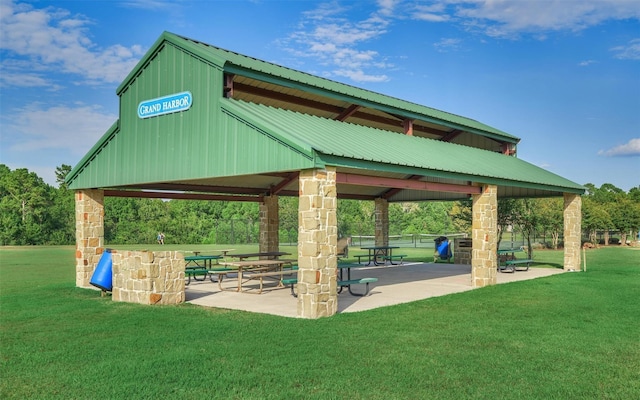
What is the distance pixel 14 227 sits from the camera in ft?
125

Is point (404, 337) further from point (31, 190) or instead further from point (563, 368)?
point (31, 190)

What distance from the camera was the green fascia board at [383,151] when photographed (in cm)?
1040

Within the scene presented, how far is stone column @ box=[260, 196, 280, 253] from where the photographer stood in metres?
18.6

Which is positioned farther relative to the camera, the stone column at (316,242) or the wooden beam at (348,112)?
the wooden beam at (348,112)

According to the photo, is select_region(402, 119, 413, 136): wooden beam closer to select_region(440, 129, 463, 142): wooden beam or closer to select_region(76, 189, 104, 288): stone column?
select_region(440, 129, 463, 142): wooden beam

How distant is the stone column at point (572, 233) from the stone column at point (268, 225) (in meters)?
10.1

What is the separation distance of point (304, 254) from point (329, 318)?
46.3 inches

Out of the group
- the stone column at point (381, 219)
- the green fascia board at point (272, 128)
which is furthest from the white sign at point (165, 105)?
the stone column at point (381, 219)

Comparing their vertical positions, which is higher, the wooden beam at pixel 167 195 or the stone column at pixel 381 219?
the wooden beam at pixel 167 195

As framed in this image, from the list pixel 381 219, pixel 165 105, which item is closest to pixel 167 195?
pixel 165 105

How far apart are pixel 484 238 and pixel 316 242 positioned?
21.7 feet

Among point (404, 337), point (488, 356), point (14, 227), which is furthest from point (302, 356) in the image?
point (14, 227)

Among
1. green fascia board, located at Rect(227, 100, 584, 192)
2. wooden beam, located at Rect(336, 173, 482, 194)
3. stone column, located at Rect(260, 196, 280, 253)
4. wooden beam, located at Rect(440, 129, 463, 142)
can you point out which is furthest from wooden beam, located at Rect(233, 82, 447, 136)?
stone column, located at Rect(260, 196, 280, 253)

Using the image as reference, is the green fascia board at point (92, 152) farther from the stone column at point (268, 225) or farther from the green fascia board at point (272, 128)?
the stone column at point (268, 225)
